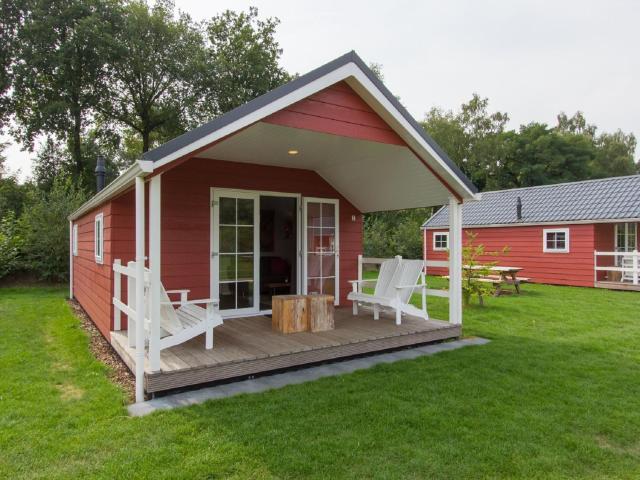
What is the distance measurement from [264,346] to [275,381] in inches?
20.7

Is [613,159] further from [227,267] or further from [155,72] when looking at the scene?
[227,267]

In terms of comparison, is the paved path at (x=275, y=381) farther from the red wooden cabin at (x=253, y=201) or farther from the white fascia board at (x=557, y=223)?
the white fascia board at (x=557, y=223)

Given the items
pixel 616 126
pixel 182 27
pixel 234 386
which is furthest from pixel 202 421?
pixel 616 126

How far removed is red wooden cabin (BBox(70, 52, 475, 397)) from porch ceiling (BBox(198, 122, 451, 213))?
0.03 meters

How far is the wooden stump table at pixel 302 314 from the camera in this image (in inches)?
202

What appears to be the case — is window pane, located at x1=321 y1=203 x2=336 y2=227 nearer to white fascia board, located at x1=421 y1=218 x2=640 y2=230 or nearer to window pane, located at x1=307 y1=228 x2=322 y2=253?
window pane, located at x1=307 y1=228 x2=322 y2=253

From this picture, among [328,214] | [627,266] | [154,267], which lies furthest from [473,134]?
[154,267]

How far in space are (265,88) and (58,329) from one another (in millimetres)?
15921

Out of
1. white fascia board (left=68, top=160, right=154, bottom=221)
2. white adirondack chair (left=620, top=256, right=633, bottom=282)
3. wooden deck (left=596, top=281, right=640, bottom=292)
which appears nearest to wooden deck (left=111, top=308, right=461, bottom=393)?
white fascia board (left=68, top=160, right=154, bottom=221)

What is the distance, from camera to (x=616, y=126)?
3628 cm

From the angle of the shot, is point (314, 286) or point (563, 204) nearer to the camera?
point (314, 286)

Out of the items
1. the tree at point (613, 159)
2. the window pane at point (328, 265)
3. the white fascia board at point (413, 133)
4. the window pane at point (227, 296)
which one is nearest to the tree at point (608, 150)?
the tree at point (613, 159)

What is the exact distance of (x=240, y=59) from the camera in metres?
20.2

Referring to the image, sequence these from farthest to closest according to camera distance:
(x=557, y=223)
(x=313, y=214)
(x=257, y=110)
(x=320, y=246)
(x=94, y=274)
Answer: (x=557, y=223) → (x=320, y=246) → (x=313, y=214) → (x=94, y=274) → (x=257, y=110)
